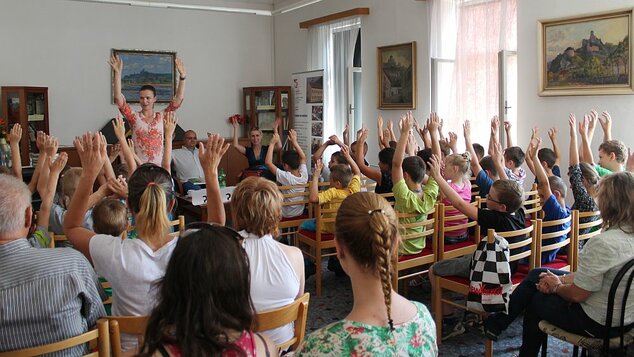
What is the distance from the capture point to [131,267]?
7.34 ft

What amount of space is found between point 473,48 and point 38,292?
20.2 feet

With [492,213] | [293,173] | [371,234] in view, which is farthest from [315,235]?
[371,234]

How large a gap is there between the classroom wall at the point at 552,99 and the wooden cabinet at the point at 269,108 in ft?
15.1

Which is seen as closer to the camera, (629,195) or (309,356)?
(309,356)

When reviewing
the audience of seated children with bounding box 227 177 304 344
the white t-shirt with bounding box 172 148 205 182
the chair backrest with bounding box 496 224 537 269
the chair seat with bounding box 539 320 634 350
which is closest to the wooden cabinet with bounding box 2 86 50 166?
the white t-shirt with bounding box 172 148 205 182

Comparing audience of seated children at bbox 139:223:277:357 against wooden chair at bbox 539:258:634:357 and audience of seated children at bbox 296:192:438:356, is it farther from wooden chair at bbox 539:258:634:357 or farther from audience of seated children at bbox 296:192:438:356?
wooden chair at bbox 539:258:634:357

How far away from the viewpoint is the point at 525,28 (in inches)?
252

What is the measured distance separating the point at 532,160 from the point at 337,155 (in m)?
2.20

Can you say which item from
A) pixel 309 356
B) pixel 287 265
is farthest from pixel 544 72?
pixel 309 356

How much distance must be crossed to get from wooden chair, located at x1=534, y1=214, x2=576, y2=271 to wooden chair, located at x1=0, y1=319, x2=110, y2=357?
2.43m

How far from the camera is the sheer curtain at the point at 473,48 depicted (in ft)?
22.1

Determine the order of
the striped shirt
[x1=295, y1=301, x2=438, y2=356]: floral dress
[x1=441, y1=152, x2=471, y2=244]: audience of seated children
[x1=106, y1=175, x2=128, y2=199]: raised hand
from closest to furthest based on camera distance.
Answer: [x1=295, y1=301, x2=438, y2=356]: floral dress → the striped shirt → [x1=106, y1=175, x2=128, y2=199]: raised hand → [x1=441, y1=152, x2=471, y2=244]: audience of seated children

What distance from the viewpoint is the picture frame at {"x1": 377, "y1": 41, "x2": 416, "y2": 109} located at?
786 centimetres

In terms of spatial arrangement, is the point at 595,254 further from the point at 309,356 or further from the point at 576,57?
the point at 576,57
